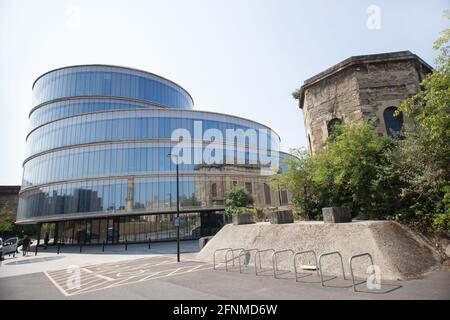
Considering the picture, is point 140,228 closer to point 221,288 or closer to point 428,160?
point 221,288

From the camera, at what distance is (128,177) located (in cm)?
3203

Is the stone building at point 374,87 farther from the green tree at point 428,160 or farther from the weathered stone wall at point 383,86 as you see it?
the green tree at point 428,160

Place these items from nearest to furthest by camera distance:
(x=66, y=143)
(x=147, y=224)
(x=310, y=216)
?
(x=310, y=216)
(x=147, y=224)
(x=66, y=143)

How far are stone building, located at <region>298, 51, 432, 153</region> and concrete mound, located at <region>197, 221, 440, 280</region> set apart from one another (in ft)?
30.0

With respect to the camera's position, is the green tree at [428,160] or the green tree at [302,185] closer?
the green tree at [428,160]

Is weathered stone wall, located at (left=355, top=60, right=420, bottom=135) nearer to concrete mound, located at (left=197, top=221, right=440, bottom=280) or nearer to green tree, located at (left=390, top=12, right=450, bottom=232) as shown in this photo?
green tree, located at (left=390, top=12, right=450, bottom=232)

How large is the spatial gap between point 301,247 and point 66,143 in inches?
1446

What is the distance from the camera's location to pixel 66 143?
34844mm

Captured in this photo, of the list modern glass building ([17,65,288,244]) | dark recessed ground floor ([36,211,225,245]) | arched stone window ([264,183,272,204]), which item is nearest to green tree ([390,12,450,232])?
modern glass building ([17,65,288,244])

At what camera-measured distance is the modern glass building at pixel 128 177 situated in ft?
105

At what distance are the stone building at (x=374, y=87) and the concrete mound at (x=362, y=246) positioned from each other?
9.14 metres

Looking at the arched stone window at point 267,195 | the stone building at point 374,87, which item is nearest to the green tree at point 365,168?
the stone building at point 374,87

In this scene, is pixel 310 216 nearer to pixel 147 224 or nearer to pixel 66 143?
pixel 147 224
